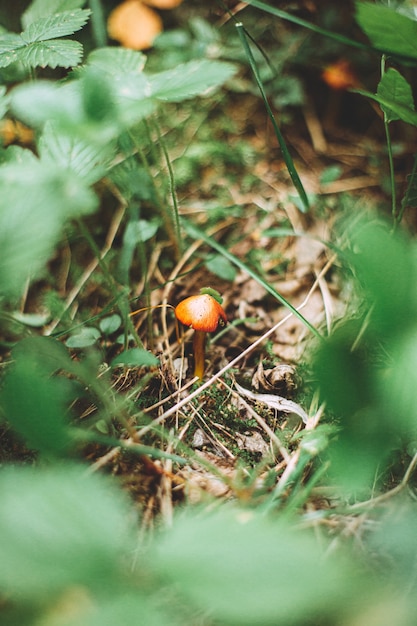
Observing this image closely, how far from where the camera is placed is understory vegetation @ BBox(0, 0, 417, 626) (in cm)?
55

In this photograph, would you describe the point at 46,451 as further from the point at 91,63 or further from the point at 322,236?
the point at 322,236

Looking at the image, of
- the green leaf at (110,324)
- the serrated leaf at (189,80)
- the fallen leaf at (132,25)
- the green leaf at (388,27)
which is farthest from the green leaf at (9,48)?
the fallen leaf at (132,25)

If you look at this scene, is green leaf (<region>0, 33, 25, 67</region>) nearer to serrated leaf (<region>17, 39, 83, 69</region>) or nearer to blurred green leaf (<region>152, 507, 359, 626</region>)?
serrated leaf (<region>17, 39, 83, 69</region>)

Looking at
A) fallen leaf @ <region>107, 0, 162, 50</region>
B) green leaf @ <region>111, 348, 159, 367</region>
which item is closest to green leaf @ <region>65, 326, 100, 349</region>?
green leaf @ <region>111, 348, 159, 367</region>

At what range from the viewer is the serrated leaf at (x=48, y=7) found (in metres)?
1.17

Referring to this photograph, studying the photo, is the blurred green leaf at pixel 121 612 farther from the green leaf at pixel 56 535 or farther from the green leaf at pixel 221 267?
the green leaf at pixel 221 267

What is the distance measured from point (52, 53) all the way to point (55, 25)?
11 cm

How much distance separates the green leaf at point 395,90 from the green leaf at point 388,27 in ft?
0.23

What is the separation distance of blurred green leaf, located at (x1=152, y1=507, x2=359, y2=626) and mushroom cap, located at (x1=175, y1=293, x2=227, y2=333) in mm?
604

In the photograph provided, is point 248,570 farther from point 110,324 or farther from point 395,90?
point 395,90

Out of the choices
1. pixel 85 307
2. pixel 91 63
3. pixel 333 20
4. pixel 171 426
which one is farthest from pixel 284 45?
pixel 171 426

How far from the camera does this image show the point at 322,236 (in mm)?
1613

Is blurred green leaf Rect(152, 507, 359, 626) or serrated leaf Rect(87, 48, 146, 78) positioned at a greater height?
serrated leaf Rect(87, 48, 146, 78)

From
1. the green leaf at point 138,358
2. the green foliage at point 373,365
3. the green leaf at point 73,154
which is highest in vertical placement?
the green leaf at point 73,154
